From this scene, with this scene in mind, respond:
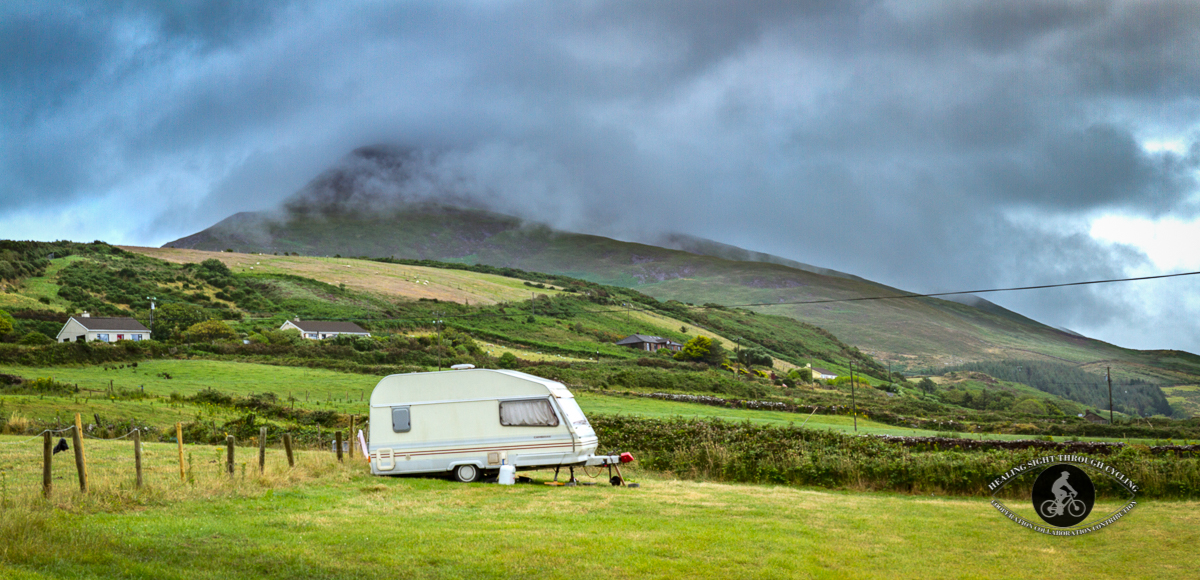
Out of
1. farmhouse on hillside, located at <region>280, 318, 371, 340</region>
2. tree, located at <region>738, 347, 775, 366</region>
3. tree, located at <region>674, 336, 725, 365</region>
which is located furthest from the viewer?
tree, located at <region>738, 347, 775, 366</region>

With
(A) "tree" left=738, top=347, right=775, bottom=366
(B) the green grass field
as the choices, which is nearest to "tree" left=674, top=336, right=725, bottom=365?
(A) "tree" left=738, top=347, right=775, bottom=366

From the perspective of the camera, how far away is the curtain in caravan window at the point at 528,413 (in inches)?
733

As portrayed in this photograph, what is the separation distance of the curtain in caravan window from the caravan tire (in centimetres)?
123

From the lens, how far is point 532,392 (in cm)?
1875

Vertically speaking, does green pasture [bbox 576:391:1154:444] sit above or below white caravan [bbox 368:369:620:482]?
below

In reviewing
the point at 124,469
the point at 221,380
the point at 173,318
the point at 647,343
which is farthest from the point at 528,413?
the point at 647,343

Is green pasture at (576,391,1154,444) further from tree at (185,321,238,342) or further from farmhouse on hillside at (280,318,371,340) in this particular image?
farmhouse on hillside at (280,318,371,340)

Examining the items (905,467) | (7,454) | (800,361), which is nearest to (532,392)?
(905,467)

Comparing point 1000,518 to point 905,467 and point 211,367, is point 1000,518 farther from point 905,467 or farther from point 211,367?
point 211,367

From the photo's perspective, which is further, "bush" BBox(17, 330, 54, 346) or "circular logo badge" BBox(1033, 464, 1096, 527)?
"bush" BBox(17, 330, 54, 346)

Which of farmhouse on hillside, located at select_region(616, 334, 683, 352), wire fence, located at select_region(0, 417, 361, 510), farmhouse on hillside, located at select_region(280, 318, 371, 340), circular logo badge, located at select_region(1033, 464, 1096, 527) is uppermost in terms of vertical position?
farmhouse on hillside, located at select_region(280, 318, 371, 340)

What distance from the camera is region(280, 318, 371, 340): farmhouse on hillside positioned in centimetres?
8281

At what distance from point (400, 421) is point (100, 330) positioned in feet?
224

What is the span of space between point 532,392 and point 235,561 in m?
10.1
